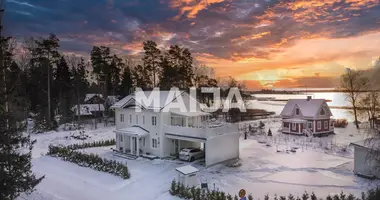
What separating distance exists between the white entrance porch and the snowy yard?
4.25ft

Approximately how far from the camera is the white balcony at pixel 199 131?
20.0 m

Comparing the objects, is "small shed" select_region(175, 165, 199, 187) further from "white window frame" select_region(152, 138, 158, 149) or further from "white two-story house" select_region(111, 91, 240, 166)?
"white window frame" select_region(152, 138, 158, 149)

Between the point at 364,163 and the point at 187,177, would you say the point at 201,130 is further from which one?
the point at 364,163

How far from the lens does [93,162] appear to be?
19.7 meters

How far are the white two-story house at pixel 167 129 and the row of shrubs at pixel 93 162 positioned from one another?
3.66 metres

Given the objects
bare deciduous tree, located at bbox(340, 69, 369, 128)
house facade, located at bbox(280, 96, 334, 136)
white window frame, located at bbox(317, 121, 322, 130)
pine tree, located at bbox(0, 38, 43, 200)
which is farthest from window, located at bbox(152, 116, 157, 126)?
bare deciduous tree, located at bbox(340, 69, 369, 128)

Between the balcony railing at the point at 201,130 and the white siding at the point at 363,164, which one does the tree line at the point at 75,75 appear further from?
the white siding at the point at 363,164

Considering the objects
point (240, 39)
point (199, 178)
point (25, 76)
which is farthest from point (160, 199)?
point (25, 76)

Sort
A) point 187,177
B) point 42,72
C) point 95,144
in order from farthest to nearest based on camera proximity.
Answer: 1. point 42,72
2. point 95,144
3. point 187,177

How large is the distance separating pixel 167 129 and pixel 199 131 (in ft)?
10.5

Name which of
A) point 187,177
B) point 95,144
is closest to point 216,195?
point 187,177

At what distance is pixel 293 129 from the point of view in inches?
1340

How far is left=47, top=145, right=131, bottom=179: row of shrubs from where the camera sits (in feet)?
58.2

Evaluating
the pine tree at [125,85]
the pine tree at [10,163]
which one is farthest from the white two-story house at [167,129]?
the pine tree at [125,85]
